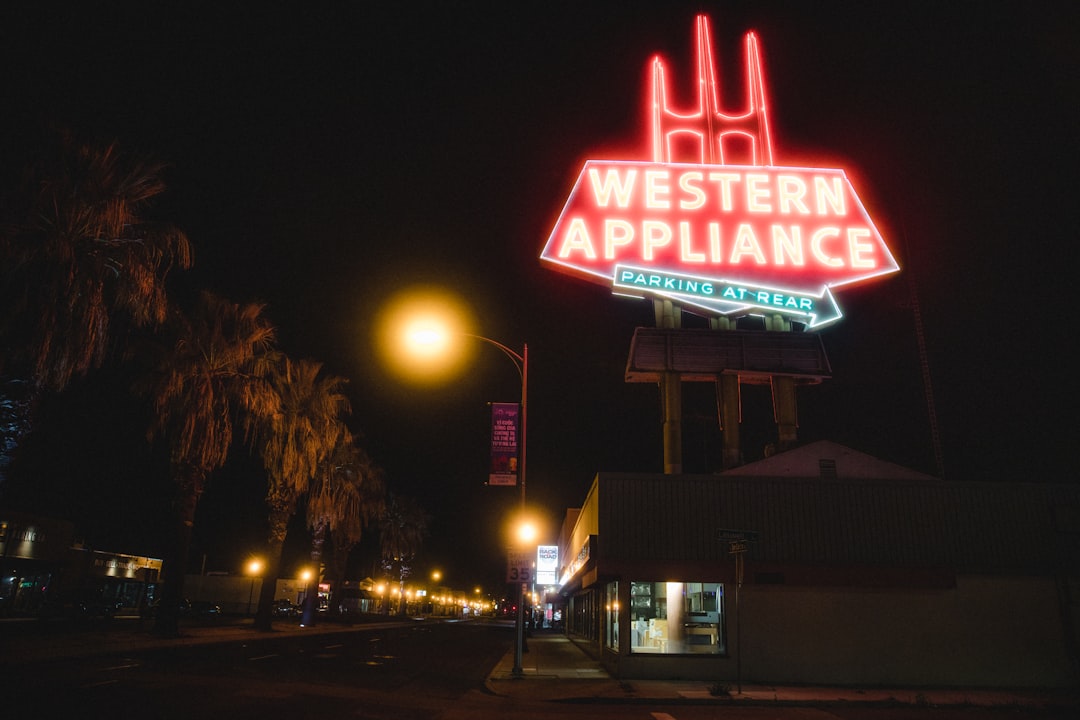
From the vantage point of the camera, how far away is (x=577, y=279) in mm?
25125

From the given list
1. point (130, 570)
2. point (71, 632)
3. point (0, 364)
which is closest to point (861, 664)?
point (0, 364)

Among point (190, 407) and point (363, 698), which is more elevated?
point (190, 407)

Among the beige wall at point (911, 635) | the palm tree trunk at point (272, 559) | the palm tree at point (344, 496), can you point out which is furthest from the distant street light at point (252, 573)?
the beige wall at point (911, 635)

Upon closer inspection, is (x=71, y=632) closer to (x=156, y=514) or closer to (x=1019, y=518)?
(x=1019, y=518)

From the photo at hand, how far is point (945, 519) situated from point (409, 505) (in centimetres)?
5635

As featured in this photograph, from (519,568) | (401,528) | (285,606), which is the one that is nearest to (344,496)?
(519,568)

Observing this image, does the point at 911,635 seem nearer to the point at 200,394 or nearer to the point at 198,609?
the point at 200,394

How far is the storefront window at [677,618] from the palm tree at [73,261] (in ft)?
47.9

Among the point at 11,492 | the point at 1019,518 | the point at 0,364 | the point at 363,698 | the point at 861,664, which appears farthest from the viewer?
the point at 11,492

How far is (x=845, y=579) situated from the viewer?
18.6m


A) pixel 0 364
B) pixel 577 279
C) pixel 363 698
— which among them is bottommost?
pixel 363 698

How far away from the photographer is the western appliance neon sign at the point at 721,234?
79.3 feet

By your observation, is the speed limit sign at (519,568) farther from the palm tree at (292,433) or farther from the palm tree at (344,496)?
the palm tree at (344,496)

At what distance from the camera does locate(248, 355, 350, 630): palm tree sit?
28.6 metres
